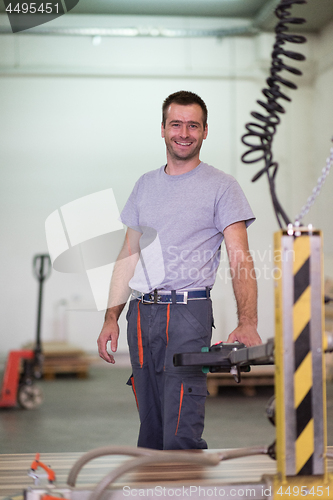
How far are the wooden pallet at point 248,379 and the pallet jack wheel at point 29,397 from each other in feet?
5.30

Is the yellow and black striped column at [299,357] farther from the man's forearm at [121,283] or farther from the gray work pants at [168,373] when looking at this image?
the man's forearm at [121,283]

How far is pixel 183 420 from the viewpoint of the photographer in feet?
5.40

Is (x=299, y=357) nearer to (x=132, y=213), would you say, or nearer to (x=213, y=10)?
(x=132, y=213)

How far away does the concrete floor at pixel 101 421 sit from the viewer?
3.51 metres

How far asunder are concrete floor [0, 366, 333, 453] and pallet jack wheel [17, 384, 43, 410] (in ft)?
0.21

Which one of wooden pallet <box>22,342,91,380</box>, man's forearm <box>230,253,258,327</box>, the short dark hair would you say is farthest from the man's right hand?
wooden pallet <box>22,342,91,380</box>

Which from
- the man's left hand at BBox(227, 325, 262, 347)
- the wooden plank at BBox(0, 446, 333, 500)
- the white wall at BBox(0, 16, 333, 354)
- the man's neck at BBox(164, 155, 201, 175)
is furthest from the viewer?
the white wall at BBox(0, 16, 333, 354)

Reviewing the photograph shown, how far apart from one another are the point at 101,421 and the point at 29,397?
3.17 ft

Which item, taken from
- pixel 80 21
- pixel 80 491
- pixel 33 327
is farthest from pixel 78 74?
pixel 80 491

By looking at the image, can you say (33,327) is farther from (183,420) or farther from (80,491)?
(80,491)

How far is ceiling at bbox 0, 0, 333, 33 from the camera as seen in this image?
6773mm

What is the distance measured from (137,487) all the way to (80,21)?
7170 mm

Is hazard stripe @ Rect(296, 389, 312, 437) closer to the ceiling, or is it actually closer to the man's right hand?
the man's right hand

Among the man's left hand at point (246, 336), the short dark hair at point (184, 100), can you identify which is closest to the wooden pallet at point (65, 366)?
the short dark hair at point (184, 100)
